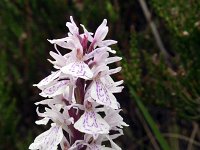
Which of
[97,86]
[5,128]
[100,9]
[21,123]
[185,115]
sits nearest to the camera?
[97,86]

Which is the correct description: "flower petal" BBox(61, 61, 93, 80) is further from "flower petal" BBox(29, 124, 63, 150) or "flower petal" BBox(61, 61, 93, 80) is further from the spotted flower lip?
"flower petal" BBox(29, 124, 63, 150)

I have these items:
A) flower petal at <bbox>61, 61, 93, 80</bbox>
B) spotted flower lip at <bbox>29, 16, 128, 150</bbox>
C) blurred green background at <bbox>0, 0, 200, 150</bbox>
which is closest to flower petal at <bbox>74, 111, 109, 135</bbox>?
spotted flower lip at <bbox>29, 16, 128, 150</bbox>

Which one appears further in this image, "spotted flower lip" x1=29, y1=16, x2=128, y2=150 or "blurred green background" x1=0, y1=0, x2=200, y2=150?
"blurred green background" x1=0, y1=0, x2=200, y2=150

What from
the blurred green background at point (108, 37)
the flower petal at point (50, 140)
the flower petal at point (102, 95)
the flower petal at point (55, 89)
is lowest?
the flower petal at point (50, 140)

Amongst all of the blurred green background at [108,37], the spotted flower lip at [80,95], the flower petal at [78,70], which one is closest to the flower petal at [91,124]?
the spotted flower lip at [80,95]

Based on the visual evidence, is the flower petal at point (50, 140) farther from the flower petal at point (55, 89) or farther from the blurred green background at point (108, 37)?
the blurred green background at point (108, 37)

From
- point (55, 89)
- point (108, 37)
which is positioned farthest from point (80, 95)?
point (108, 37)

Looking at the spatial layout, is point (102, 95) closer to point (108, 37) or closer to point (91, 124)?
point (91, 124)

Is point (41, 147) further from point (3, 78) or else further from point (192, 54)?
point (3, 78)

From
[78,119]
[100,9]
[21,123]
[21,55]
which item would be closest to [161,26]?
[100,9]

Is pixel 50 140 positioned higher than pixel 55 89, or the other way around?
pixel 55 89

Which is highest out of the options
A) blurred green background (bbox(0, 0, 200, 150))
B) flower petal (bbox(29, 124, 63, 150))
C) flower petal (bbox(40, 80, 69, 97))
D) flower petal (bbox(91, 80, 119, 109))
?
blurred green background (bbox(0, 0, 200, 150))
